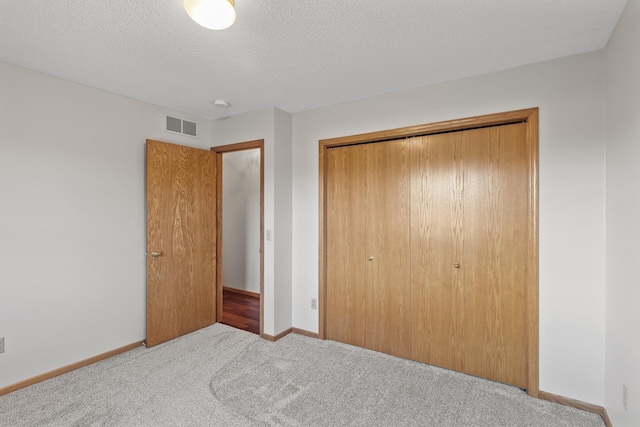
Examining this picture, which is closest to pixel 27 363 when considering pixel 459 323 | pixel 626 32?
pixel 459 323

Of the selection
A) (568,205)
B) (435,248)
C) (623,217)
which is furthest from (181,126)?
(623,217)

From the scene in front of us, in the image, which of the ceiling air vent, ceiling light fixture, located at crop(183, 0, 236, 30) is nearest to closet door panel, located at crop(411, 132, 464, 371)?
ceiling light fixture, located at crop(183, 0, 236, 30)

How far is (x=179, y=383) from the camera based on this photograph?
231 centimetres

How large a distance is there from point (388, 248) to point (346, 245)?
0.44 m

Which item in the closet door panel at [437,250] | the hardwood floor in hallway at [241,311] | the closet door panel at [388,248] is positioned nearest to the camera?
the closet door panel at [437,250]

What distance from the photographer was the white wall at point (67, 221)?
222 centimetres

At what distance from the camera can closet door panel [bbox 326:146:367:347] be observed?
2.98 metres

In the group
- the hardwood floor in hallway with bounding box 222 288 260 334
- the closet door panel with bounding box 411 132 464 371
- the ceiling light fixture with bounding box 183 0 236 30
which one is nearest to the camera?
the ceiling light fixture with bounding box 183 0 236 30

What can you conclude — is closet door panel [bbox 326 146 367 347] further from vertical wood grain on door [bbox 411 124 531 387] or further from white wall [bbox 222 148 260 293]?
white wall [bbox 222 148 260 293]

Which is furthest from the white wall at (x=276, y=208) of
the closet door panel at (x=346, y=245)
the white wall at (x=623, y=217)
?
the white wall at (x=623, y=217)

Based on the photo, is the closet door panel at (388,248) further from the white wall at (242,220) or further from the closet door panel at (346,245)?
the white wall at (242,220)

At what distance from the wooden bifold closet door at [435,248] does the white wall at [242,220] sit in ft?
6.40

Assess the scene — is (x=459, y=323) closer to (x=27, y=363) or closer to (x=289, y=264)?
(x=289, y=264)

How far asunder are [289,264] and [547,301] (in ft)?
7.53
